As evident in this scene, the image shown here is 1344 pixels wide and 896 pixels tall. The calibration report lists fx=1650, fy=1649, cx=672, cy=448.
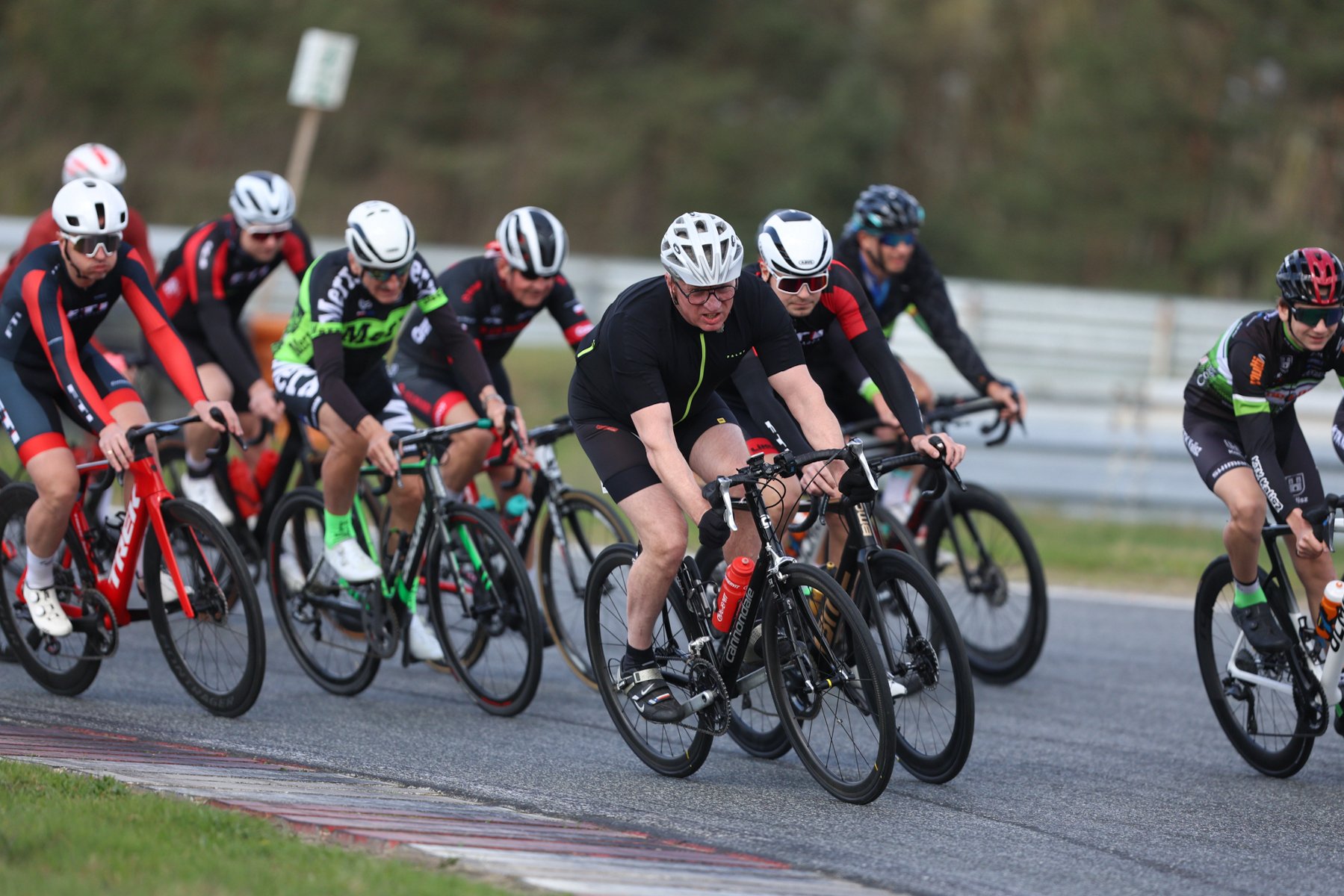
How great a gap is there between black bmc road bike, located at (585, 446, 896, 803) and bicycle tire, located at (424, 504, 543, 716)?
0.62m

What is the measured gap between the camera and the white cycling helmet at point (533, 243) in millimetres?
8219

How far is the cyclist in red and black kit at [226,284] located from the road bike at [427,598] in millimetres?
1337

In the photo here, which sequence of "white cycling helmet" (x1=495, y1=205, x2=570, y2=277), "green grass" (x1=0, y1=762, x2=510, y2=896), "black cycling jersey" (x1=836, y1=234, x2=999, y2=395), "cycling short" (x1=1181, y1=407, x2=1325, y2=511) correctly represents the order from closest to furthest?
"green grass" (x1=0, y1=762, x2=510, y2=896) → "cycling short" (x1=1181, y1=407, x2=1325, y2=511) → "white cycling helmet" (x1=495, y1=205, x2=570, y2=277) → "black cycling jersey" (x1=836, y1=234, x2=999, y2=395)

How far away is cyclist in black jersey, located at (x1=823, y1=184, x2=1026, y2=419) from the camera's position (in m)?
8.73

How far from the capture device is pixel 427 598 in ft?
25.3

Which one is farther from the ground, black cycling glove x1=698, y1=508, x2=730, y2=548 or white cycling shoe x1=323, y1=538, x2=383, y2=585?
black cycling glove x1=698, y1=508, x2=730, y2=548

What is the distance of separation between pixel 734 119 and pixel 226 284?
2998 centimetres

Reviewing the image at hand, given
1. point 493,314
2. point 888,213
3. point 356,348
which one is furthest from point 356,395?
point 888,213

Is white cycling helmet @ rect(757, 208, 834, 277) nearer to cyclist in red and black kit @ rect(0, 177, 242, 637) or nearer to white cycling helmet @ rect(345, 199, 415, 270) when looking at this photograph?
white cycling helmet @ rect(345, 199, 415, 270)

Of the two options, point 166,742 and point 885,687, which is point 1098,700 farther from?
point 166,742

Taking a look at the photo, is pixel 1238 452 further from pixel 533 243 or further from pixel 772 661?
pixel 533 243

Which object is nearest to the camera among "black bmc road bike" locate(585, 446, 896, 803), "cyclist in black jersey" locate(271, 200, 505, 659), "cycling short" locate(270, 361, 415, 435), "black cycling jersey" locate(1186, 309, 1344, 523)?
"black bmc road bike" locate(585, 446, 896, 803)

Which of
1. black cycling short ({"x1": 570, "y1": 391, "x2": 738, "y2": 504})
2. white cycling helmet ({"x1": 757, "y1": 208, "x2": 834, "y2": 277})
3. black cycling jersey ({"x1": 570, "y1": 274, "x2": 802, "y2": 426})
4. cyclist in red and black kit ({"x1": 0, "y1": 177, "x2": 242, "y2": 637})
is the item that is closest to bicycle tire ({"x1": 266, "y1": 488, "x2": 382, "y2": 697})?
cyclist in red and black kit ({"x1": 0, "y1": 177, "x2": 242, "y2": 637})

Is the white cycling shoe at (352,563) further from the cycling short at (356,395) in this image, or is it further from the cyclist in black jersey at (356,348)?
the cycling short at (356,395)
